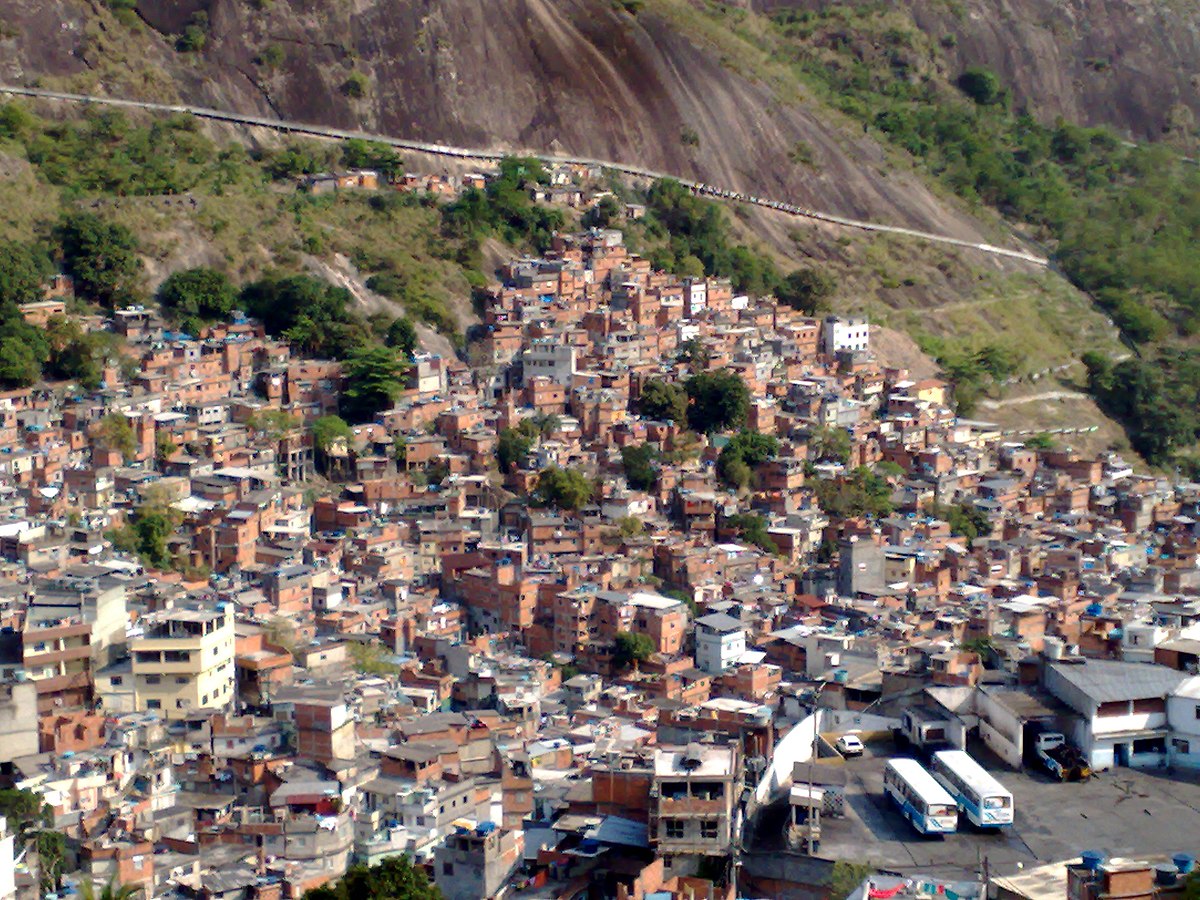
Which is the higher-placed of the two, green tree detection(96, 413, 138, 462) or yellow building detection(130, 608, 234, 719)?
green tree detection(96, 413, 138, 462)

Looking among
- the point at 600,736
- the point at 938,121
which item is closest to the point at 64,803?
the point at 600,736

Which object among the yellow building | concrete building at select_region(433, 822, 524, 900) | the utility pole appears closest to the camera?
the utility pole

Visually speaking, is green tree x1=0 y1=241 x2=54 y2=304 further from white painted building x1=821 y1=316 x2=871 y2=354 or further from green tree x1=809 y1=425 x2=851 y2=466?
white painted building x1=821 y1=316 x2=871 y2=354

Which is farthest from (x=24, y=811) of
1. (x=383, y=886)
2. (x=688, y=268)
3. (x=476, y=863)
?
(x=688, y=268)

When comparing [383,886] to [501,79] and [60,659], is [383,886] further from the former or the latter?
[501,79]

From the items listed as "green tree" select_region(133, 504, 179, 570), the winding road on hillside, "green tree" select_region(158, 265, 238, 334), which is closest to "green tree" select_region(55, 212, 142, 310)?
"green tree" select_region(158, 265, 238, 334)

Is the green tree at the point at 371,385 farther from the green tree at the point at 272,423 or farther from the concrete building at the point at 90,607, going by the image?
the concrete building at the point at 90,607
